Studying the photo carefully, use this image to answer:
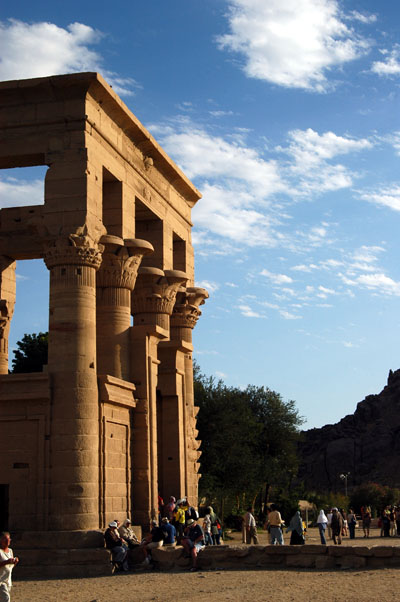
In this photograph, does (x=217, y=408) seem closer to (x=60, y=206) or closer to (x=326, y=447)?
(x=60, y=206)

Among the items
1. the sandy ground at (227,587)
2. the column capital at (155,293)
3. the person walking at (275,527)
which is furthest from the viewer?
the column capital at (155,293)

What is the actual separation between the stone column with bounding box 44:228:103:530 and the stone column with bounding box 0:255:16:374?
4.71m

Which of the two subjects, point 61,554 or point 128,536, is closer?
point 61,554

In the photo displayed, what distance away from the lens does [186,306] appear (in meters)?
26.2

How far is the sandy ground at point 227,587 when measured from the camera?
1227 centimetres

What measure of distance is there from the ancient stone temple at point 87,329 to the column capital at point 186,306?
2497 mm

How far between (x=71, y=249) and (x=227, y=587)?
8.50 m

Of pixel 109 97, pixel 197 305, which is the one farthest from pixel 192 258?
pixel 109 97

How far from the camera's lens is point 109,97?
1998 cm

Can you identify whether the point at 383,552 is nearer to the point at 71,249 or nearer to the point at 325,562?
the point at 325,562

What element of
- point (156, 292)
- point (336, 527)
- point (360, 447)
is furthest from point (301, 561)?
point (360, 447)

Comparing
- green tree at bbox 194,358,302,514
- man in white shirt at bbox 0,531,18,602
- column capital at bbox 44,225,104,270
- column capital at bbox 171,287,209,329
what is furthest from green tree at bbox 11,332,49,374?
man in white shirt at bbox 0,531,18,602

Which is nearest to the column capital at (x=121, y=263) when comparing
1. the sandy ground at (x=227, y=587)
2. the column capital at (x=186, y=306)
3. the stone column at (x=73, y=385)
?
the stone column at (x=73, y=385)

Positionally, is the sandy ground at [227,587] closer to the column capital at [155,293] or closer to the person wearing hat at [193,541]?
the person wearing hat at [193,541]
